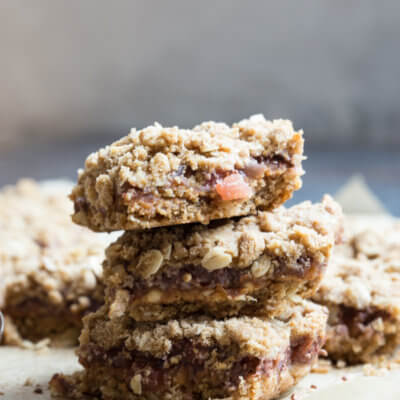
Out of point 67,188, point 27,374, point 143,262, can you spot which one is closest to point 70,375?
point 27,374

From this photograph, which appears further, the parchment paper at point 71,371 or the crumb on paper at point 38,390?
the crumb on paper at point 38,390

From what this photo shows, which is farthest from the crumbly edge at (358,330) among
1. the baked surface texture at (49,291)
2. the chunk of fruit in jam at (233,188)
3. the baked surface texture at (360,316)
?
the baked surface texture at (49,291)

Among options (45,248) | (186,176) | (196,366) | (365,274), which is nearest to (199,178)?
(186,176)

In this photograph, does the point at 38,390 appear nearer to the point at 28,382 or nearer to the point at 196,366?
the point at 28,382

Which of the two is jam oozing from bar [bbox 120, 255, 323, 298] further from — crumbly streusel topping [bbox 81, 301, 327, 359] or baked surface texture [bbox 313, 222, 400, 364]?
baked surface texture [bbox 313, 222, 400, 364]

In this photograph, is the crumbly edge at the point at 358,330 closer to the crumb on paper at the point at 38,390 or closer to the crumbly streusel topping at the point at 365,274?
the crumbly streusel topping at the point at 365,274

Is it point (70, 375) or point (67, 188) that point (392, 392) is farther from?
point (67, 188)

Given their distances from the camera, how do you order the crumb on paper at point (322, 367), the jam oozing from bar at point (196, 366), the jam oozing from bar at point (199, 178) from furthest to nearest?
the crumb on paper at point (322, 367)
the jam oozing from bar at point (196, 366)
the jam oozing from bar at point (199, 178)

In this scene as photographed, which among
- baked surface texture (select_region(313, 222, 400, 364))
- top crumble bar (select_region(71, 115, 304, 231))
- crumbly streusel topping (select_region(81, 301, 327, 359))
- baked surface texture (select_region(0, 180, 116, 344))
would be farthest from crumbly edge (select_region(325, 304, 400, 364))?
baked surface texture (select_region(0, 180, 116, 344))
